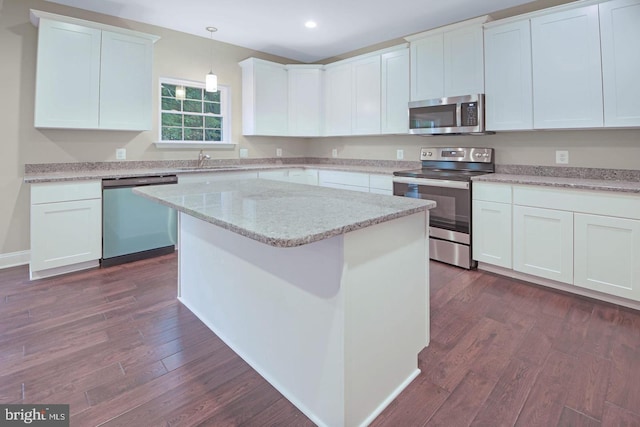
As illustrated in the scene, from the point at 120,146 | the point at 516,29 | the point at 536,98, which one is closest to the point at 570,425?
the point at 536,98

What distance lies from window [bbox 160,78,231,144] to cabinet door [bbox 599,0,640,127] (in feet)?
13.1

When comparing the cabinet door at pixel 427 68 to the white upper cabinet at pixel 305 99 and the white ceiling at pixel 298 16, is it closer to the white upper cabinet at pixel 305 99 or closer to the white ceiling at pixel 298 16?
the white ceiling at pixel 298 16

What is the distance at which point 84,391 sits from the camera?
5.34 ft

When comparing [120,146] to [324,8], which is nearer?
[324,8]

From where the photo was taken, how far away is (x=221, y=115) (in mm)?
4742

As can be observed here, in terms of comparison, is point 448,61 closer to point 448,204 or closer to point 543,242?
point 448,204

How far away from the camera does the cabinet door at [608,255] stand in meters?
2.40

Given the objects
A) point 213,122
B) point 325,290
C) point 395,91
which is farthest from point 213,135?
point 325,290

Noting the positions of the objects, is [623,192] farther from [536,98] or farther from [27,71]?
[27,71]

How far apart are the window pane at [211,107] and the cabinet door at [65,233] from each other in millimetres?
1931

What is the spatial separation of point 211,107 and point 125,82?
1.24 m

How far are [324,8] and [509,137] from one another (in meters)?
2.24

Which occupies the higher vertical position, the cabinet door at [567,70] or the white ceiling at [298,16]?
the white ceiling at [298,16]

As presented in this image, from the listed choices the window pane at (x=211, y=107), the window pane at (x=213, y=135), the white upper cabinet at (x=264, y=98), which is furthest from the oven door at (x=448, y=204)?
the window pane at (x=211, y=107)
